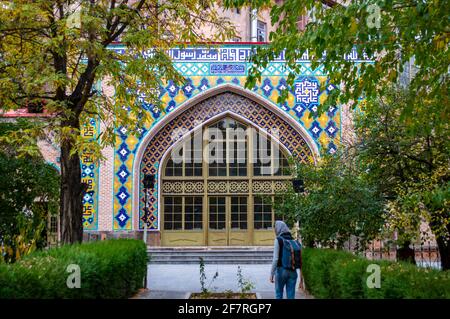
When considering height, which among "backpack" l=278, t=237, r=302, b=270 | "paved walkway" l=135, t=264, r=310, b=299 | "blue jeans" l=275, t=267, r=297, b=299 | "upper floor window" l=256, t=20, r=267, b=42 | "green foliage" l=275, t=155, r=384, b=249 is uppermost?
"upper floor window" l=256, t=20, r=267, b=42

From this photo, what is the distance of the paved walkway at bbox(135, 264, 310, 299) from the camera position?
32.1 ft

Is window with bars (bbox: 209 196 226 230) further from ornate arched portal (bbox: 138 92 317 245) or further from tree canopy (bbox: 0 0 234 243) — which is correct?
tree canopy (bbox: 0 0 234 243)

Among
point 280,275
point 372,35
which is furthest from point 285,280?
point 372,35

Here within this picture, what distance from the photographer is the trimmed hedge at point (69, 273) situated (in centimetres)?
502

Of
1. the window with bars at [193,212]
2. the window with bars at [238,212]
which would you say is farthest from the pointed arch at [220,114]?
the window with bars at [238,212]

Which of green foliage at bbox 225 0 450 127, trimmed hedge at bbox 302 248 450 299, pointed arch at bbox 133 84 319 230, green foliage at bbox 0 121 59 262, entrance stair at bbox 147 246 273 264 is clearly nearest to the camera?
trimmed hedge at bbox 302 248 450 299

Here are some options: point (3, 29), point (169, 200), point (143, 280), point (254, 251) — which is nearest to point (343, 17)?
point (3, 29)

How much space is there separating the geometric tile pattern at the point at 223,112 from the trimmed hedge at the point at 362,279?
9.15 m

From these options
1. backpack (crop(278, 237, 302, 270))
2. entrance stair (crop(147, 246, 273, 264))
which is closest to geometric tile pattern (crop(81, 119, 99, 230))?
entrance stair (crop(147, 246, 273, 264))

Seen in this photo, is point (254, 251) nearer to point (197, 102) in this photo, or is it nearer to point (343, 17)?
point (197, 102)

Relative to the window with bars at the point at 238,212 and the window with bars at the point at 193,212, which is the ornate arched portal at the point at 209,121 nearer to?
the window with bars at the point at 193,212

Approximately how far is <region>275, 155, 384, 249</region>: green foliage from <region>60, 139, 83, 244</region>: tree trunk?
3848mm

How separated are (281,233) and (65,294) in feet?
10.4

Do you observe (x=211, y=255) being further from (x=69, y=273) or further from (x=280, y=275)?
(x=69, y=273)
